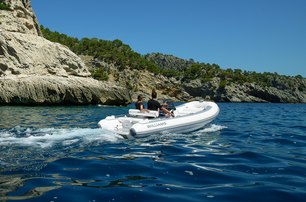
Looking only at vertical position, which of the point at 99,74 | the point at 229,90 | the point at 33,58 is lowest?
the point at 229,90

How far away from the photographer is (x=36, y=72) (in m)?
33.8

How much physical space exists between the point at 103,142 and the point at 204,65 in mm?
103742

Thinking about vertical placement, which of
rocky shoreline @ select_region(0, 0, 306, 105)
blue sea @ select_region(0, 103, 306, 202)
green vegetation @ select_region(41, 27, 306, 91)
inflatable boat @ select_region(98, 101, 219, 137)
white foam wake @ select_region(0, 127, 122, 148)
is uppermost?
green vegetation @ select_region(41, 27, 306, 91)

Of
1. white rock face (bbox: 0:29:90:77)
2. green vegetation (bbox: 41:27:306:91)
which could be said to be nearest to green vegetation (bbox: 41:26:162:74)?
green vegetation (bbox: 41:27:306:91)

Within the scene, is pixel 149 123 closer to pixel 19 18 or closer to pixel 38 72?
pixel 38 72

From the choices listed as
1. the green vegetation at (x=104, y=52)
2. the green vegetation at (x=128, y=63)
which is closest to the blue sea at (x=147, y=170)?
the green vegetation at (x=128, y=63)

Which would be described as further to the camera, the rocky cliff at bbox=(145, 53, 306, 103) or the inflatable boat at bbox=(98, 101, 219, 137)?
the rocky cliff at bbox=(145, 53, 306, 103)

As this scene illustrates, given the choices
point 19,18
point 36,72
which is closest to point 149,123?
point 36,72

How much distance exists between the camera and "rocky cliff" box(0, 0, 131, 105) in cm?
3005

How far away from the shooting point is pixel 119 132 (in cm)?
1034

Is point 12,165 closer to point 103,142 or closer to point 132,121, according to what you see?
point 103,142

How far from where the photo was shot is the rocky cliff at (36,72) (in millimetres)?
30047

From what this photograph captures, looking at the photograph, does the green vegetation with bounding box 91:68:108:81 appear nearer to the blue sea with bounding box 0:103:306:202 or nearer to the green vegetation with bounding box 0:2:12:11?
the green vegetation with bounding box 0:2:12:11

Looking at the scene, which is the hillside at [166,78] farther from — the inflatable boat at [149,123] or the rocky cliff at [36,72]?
the inflatable boat at [149,123]
